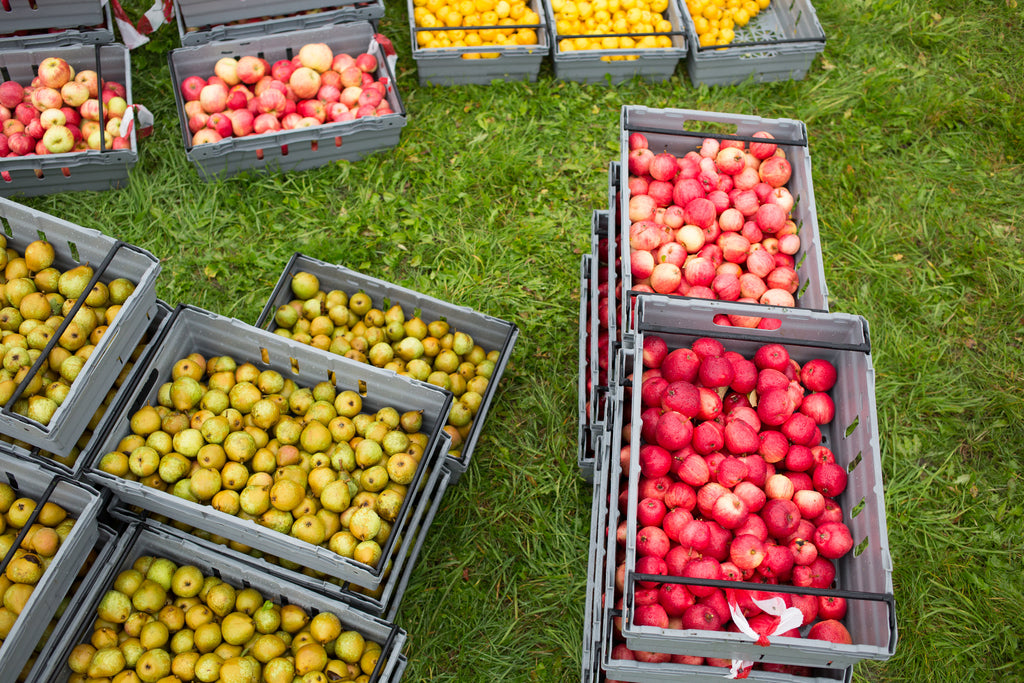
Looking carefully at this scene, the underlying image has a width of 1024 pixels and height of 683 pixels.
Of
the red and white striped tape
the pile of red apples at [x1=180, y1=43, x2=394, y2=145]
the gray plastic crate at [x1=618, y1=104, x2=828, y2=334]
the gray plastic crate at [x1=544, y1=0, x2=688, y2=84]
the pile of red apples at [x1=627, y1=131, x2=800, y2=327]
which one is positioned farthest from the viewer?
the gray plastic crate at [x1=544, y1=0, x2=688, y2=84]

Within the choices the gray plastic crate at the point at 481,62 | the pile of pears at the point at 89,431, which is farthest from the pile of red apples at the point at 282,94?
the pile of pears at the point at 89,431

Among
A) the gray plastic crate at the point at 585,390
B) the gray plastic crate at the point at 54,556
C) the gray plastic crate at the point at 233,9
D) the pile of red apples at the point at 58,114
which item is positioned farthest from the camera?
the gray plastic crate at the point at 233,9

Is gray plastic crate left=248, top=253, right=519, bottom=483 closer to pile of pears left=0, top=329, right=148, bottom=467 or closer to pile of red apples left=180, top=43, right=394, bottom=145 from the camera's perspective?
pile of pears left=0, top=329, right=148, bottom=467

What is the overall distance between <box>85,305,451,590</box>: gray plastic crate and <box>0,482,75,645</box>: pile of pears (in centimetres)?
23

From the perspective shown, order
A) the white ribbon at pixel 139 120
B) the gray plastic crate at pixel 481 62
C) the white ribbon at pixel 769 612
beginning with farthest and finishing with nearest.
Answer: the gray plastic crate at pixel 481 62
the white ribbon at pixel 139 120
the white ribbon at pixel 769 612

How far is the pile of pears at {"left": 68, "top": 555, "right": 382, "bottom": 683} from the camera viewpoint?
118 inches

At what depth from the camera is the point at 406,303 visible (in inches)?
167

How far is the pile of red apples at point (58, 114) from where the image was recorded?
15.4 ft

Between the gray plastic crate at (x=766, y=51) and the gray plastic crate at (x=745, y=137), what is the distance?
1.83m

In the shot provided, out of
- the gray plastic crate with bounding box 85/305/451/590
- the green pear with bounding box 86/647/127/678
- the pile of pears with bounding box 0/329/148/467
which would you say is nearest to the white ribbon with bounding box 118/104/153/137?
the gray plastic crate with bounding box 85/305/451/590

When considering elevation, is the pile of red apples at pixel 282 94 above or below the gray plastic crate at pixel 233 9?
below

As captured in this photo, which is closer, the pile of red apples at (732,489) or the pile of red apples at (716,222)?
the pile of red apples at (732,489)

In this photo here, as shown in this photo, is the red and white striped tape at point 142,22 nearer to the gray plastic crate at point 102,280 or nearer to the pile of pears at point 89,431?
the gray plastic crate at point 102,280

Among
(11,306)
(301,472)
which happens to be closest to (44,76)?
(11,306)
